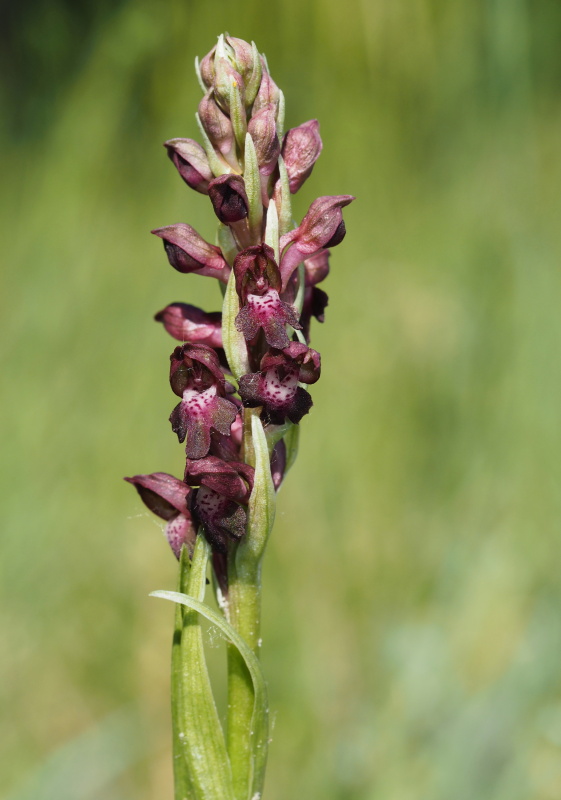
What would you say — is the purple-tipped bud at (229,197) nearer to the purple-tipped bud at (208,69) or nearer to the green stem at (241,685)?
the purple-tipped bud at (208,69)

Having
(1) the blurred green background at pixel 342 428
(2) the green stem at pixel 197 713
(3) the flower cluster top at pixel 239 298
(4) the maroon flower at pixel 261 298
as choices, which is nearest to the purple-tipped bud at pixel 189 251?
(3) the flower cluster top at pixel 239 298

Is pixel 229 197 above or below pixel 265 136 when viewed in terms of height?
below

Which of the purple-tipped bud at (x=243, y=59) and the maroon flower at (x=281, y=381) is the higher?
the purple-tipped bud at (x=243, y=59)

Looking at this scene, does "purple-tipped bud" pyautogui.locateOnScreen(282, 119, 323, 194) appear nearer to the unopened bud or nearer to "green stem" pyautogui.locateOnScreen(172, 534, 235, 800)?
the unopened bud

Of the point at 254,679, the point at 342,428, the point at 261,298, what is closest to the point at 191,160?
the point at 261,298

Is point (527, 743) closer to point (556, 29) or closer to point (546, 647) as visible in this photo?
point (546, 647)

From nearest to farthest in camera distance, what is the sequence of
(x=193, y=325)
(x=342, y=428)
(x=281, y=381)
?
(x=281, y=381)
(x=193, y=325)
(x=342, y=428)

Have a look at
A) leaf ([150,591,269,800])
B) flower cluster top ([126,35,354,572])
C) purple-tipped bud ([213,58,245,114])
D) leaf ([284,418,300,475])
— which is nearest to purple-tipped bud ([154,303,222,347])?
flower cluster top ([126,35,354,572])

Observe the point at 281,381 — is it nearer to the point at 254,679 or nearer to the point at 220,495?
the point at 220,495
